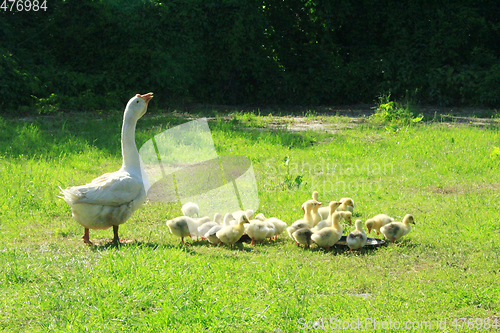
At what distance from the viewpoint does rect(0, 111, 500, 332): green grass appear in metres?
4.12

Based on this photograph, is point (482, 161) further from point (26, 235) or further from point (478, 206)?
point (26, 235)

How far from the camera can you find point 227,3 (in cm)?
1725

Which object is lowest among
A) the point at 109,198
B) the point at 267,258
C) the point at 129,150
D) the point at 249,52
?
the point at 267,258

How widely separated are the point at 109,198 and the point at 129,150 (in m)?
0.69

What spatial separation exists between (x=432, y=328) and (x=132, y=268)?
2.57 meters

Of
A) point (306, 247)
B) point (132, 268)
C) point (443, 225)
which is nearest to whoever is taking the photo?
point (132, 268)

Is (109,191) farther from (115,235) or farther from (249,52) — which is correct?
(249,52)

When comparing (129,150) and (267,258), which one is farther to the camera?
(129,150)

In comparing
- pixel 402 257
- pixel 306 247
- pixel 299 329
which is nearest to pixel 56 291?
pixel 299 329

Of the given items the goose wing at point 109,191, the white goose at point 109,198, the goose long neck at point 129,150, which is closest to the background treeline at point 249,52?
the goose long neck at point 129,150

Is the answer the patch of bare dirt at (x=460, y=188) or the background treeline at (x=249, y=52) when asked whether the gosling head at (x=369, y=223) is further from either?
the background treeline at (x=249, y=52)

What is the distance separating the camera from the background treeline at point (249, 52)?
1650 centimetres

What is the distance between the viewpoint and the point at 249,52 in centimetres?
1803

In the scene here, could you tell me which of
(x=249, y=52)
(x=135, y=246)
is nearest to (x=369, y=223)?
(x=135, y=246)
